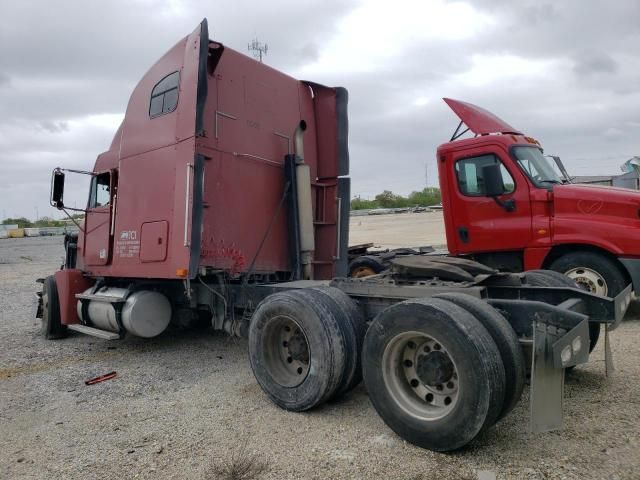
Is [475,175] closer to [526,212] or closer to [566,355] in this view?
[526,212]

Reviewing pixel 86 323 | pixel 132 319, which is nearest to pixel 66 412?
pixel 132 319

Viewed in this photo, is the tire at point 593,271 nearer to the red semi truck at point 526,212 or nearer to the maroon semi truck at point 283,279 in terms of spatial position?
the red semi truck at point 526,212

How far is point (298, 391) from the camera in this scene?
14.0ft

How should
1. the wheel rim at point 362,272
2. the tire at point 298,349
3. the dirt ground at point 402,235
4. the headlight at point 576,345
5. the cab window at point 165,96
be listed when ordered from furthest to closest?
the dirt ground at point 402,235, the wheel rim at point 362,272, the cab window at point 165,96, the tire at point 298,349, the headlight at point 576,345

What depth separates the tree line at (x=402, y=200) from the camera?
72312 mm

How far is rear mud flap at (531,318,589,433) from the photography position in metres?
3.22

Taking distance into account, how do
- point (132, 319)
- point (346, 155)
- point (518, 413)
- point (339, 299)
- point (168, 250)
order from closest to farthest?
point (518, 413)
point (339, 299)
point (168, 250)
point (132, 319)
point (346, 155)

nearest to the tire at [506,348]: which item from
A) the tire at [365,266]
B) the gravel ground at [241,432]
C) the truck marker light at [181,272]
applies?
the gravel ground at [241,432]

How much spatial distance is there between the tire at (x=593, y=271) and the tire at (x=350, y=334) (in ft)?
12.5

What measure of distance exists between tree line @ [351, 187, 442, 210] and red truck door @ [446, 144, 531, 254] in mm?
63885

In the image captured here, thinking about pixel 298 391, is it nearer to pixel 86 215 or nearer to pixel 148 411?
pixel 148 411

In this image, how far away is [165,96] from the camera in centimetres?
599

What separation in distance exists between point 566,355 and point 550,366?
119 millimetres

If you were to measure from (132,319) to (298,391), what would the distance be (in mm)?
2792
